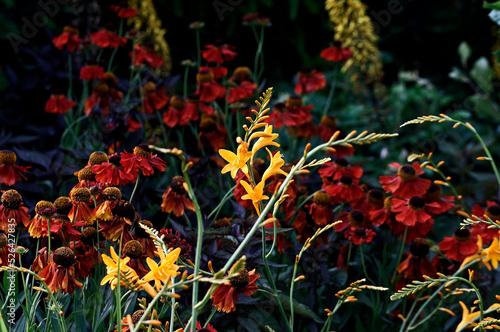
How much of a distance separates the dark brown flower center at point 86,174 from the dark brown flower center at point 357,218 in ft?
2.24

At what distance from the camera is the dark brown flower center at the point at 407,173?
145cm

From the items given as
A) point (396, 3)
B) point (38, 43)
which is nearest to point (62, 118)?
point (38, 43)

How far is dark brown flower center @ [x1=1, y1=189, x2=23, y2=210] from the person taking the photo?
112 centimetres

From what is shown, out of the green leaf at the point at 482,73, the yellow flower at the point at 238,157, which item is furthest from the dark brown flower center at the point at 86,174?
the green leaf at the point at 482,73

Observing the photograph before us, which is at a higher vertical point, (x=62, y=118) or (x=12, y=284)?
(x=12, y=284)

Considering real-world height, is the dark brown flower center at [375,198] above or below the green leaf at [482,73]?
above

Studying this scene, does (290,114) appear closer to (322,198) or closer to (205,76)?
(205,76)

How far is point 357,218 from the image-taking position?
1448mm

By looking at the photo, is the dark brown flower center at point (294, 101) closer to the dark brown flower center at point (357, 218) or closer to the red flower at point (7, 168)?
the dark brown flower center at point (357, 218)

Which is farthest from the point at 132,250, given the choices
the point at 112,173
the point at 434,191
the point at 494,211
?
the point at 494,211

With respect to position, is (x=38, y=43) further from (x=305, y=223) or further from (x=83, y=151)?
(x=305, y=223)

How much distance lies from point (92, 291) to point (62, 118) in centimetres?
136

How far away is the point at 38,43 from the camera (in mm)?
3266

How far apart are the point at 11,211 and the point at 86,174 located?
0.17 metres
